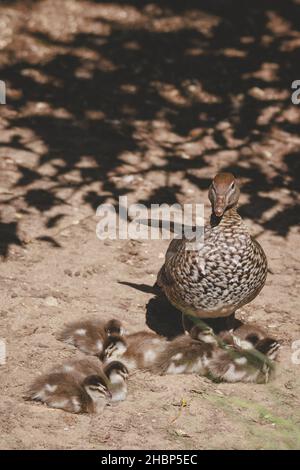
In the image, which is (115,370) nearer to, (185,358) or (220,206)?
(185,358)

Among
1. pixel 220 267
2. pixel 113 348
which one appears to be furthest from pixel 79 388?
pixel 220 267

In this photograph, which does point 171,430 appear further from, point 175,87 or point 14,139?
point 175,87

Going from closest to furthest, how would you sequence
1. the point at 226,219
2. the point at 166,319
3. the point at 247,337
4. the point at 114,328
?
the point at 226,219 → the point at 114,328 → the point at 247,337 → the point at 166,319

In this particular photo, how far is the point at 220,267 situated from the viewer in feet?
20.4

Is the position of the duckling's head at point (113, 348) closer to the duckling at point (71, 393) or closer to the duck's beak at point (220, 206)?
the duckling at point (71, 393)

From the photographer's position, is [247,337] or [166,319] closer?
[247,337]

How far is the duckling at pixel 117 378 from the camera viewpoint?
19.7ft

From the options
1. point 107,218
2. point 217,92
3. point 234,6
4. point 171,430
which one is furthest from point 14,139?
point 171,430

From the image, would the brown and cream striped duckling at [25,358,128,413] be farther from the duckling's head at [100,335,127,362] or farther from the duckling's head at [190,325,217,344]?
the duckling's head at [190,325,217,344]

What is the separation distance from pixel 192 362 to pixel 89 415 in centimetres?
93

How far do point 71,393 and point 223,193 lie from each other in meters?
1.86

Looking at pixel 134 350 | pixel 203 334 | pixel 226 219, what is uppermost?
pixel 226 219

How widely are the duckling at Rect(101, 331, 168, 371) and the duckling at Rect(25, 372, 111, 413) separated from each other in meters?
0.44

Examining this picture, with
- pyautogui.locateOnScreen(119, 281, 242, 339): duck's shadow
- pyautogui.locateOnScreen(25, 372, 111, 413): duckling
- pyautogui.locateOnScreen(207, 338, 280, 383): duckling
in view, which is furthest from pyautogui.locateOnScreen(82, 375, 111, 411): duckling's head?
pyautogui.locateOnScreen(119, 281, 242, 339): duck's shadow
